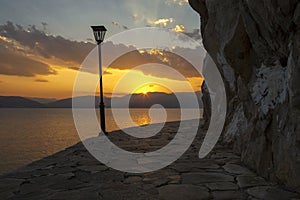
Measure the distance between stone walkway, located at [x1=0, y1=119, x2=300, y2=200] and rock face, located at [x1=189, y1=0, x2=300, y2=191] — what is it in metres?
0.42

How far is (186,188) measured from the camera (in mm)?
3836

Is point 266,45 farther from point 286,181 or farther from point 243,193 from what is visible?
point 243,193

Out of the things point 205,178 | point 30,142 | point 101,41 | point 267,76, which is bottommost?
point 30,142

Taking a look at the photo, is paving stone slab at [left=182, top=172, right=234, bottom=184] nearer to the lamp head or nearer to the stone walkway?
the stone walkway

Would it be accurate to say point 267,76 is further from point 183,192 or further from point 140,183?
point 140,183

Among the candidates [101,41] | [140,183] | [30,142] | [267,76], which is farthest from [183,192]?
[30,142]

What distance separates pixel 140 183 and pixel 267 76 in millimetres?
3047

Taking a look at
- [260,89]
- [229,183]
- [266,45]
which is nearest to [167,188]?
[229,183]

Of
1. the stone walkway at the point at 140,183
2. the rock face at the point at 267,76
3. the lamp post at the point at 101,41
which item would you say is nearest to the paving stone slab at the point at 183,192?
the stone walkway at the point at 140,183

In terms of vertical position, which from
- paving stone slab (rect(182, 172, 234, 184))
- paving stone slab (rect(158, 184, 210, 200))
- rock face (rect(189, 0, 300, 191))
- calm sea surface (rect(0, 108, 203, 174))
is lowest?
calm sea surface (rect(0, 108, 203, 174))

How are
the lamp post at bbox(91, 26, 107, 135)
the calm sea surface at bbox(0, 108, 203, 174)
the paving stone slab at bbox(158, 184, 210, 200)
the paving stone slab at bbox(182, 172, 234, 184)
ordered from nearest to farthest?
the paving stone slab at bbox(158, 184, 210, 200) → the paving stone slab at bbox(182, 172, 234, 184) → the lamp post at bbox(91, 26, 107, 135) → the calm sea surface at bbox(0, 108, 203, 174)

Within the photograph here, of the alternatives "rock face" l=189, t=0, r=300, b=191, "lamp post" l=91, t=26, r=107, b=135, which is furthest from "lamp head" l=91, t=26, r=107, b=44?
"rock face" l=189, t=0, r=300, b=191

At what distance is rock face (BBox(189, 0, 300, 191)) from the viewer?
3.46 metres

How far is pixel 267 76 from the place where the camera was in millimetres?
4590
